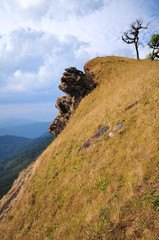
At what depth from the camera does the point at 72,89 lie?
29906 mm

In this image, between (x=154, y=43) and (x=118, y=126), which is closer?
(x=118, y=126)

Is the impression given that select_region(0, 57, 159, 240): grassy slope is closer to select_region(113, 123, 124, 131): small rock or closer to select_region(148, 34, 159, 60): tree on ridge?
select_region(113, 123, 124, 131): small rock

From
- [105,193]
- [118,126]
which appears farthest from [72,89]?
[105,193]

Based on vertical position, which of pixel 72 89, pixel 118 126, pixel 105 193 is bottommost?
pixel 105 193

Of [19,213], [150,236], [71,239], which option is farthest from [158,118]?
[19,213]

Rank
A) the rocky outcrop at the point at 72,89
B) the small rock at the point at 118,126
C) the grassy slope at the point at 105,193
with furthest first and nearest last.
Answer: the rocky outcrop at the point at 72,89
the small rock at the point at 118,126
the grassy slope at the point at 105,193

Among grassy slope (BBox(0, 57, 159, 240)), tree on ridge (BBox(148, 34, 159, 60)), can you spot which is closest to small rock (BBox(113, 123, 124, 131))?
grassy slope (BBox(0, 57, 159, 240))

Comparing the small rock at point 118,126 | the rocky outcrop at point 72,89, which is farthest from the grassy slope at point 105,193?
the rocky outcrop at point 72,89

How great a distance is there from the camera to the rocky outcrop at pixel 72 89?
29.3 meters

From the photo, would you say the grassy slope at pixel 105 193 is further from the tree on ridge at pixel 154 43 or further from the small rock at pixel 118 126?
the tree on ridge at pixel 154 43

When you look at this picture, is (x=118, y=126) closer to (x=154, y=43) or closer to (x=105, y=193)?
(x=105, y=193)

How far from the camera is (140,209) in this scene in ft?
12.5

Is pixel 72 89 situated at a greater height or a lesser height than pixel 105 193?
greater

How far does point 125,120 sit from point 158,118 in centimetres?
275
